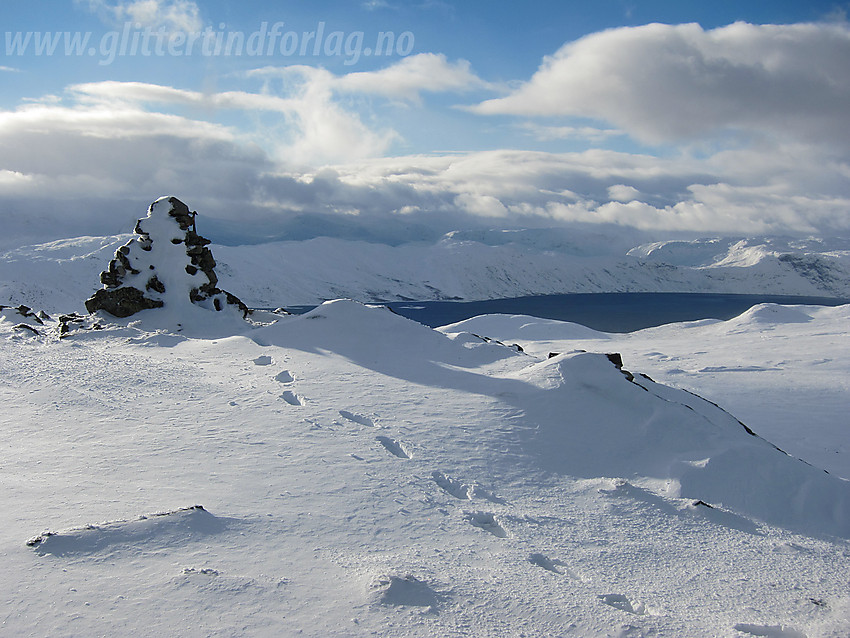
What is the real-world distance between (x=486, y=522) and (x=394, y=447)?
3.04 meters

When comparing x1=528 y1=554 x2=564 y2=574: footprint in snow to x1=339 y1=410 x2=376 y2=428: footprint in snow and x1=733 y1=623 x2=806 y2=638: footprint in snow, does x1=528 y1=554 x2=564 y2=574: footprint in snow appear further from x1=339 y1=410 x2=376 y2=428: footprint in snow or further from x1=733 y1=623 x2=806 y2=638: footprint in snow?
x1=339 y1=410 x2=376 y2=428: footprint in snow

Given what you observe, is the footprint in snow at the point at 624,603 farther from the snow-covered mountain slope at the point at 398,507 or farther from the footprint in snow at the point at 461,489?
the footprint in snow at the point at 461,489

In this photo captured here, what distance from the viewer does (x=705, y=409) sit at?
51.8 feet

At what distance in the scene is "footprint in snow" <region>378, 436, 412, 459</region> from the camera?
34.0 ft

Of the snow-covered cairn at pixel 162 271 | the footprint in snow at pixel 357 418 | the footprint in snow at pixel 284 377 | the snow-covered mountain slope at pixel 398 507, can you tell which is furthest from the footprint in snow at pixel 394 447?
the snow-covered cairn at pixel 162 271

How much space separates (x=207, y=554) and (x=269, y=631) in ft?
5.48

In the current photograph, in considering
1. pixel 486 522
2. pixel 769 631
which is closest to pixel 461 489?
pixel 486 522

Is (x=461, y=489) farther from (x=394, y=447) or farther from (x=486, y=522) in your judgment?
(x=394, y=447)

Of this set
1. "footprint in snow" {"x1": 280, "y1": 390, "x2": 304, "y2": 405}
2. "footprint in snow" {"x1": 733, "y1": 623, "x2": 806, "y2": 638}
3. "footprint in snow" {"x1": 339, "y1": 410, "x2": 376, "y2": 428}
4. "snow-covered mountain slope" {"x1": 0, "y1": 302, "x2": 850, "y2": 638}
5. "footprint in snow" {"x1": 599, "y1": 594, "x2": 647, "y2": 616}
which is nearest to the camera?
"snow-covered mountain slope" {"x1": 0, "y1": 302, "x2": 850, "y2": 638}

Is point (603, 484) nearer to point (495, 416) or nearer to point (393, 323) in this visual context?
point (495, 416)

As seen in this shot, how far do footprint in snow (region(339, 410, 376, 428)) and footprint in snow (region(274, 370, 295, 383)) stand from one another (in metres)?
3.14

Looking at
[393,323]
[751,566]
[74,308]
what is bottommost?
[74,308]

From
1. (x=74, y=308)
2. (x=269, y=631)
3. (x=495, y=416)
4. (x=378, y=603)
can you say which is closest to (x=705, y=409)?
(x=495, y=416)

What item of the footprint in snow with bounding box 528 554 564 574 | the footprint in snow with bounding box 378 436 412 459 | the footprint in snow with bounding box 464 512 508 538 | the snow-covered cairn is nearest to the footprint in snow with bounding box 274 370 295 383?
the footprint in snow with bounding box 378 436 412 459
